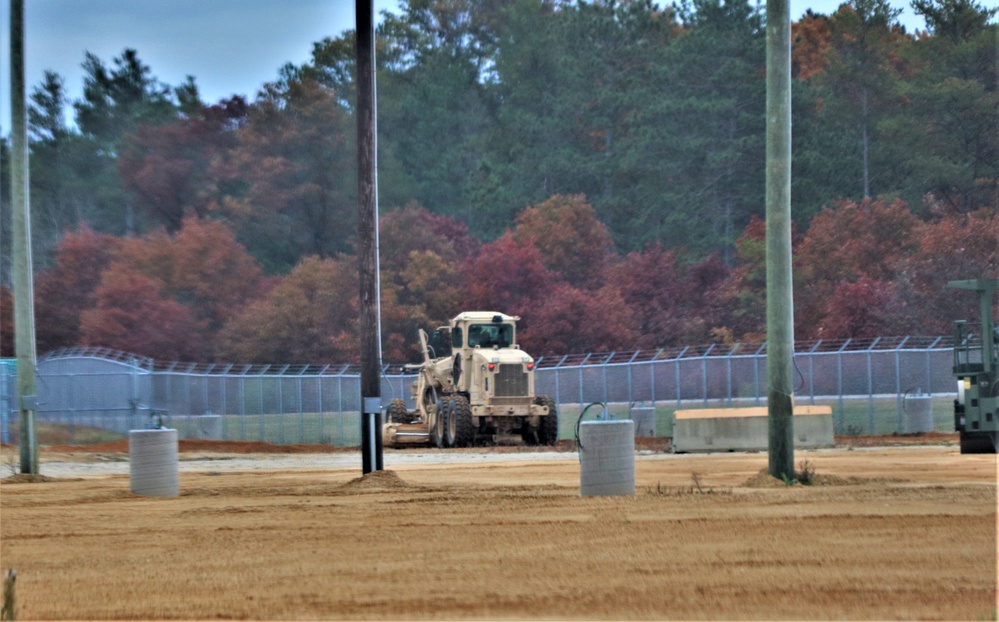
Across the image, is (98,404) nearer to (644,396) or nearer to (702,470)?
(644,396)

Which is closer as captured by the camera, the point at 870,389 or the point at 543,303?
the point at 870,389

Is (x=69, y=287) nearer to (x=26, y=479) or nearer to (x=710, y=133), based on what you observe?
(x=710, y=133)

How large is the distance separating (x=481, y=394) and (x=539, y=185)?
4342 cm

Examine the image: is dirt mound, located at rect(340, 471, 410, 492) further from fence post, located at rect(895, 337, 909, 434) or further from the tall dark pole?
fence post, located at rect(895, 337, 909, 434)

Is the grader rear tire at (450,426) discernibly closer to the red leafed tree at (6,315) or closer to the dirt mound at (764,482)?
the dirt mound at (764,482)

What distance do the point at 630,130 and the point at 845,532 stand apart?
64.5 m

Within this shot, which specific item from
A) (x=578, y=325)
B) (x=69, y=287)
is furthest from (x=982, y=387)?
(x=69, y=287)

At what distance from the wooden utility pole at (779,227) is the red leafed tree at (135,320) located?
50695mm

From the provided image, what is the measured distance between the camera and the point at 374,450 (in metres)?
21.8

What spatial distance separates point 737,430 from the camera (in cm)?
3347

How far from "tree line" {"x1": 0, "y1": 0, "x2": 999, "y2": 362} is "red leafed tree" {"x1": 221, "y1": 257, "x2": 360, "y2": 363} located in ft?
0.46

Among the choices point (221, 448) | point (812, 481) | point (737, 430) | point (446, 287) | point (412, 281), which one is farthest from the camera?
point (446, 287)

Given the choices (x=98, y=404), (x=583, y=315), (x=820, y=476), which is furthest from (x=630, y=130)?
(x=820, y=476)

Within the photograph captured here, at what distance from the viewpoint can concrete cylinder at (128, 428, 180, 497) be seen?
2017 cm
